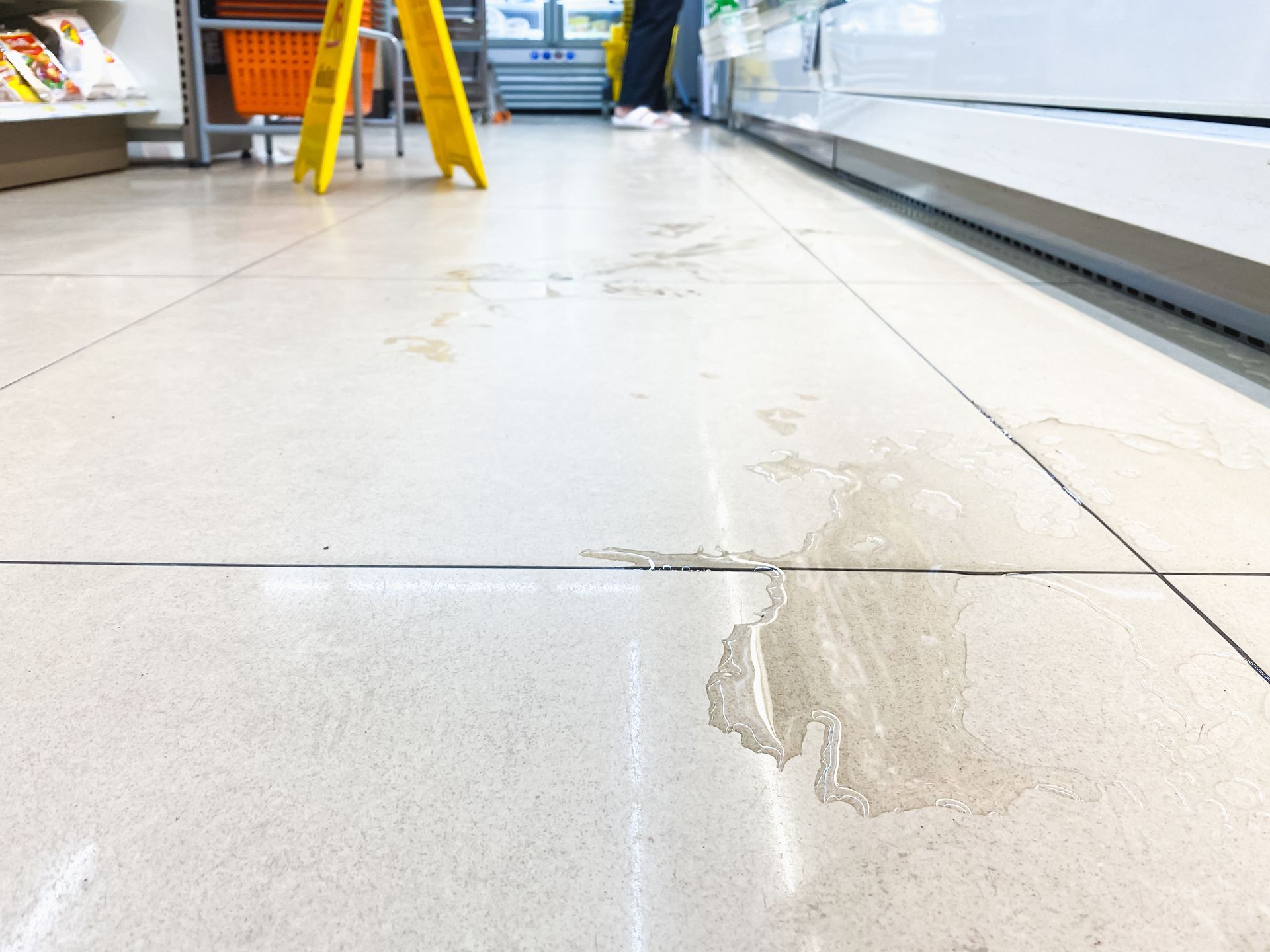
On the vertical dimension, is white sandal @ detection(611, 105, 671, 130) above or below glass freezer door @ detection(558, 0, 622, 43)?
below

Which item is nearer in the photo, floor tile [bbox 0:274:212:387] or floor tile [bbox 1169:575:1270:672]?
floor tile [bbox 1169:575:1270:672]

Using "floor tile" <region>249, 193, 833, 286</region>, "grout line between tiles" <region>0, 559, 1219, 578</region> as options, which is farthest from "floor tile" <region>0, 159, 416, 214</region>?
"grout line between tiles" <region>0, 559, 1219, 578</region>

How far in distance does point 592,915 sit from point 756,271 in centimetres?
147

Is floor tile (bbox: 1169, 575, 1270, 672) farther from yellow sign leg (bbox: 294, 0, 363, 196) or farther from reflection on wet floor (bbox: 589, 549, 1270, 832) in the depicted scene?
yellow sign leg (bbox: 294, 0, 363, 196)

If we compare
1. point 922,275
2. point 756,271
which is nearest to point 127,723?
point 756,271

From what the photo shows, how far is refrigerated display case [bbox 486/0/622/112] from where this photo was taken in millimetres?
8469

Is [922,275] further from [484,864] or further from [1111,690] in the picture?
[484,864]

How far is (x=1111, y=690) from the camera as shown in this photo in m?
0.58

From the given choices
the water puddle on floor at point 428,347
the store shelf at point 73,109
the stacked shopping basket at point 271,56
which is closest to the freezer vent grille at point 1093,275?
the water puddle on floor at point 428,347

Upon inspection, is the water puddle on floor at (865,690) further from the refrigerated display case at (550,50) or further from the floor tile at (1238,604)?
the refrigerated display case at (550,50)

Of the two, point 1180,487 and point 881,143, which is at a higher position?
point 881,143

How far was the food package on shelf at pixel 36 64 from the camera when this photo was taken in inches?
98.7

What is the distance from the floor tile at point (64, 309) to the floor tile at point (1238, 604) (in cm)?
113

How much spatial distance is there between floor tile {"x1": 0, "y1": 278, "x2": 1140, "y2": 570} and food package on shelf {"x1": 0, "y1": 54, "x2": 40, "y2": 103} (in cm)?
158
